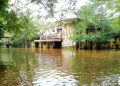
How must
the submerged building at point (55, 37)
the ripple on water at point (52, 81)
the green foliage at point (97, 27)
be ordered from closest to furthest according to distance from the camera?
the ripple on water at point (52, 81) → the green foliage at point (97, 27) → the submerged building at point (55, 37)

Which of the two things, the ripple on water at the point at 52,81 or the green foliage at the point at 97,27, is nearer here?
the ripple on water at the point at 52,81

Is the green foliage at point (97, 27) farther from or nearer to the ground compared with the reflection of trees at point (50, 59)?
farther from the ground

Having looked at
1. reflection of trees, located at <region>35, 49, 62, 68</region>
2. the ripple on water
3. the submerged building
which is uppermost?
the submerged building

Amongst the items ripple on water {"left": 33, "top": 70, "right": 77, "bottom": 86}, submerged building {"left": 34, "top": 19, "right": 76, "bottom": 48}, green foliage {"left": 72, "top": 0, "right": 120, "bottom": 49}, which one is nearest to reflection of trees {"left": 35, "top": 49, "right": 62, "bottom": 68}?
ripple on water {"left": 33, "top": 70, "right": 77, "bottom": 86}

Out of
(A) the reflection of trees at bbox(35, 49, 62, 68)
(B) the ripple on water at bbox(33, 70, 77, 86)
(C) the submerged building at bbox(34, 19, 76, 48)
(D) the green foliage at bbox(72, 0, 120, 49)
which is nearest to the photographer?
(B) the ripple on water at bbox(33, 70, 77, 86)

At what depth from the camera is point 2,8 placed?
63.3 ft

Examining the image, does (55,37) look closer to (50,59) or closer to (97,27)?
(97,27)

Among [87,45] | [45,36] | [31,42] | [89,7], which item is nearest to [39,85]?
[89,7]

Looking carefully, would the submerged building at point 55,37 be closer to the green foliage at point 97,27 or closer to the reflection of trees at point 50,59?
the green foliage at point 97,27

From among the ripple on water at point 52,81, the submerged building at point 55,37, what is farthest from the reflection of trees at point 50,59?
the submerged building at point 55,37

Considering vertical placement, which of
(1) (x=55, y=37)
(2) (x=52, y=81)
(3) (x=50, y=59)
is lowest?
(2) (x=52, y=81)

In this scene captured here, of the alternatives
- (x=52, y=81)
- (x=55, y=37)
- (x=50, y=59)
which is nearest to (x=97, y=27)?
(x=55, y=37)

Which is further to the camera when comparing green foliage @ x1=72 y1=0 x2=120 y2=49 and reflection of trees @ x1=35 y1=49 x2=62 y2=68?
green foliage @ x1=72 y1=0 x2=120 y2=49

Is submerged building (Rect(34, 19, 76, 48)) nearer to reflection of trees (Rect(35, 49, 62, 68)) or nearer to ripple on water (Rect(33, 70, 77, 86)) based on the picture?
reflection of trees (Rect(35, 49, 62, 68))
